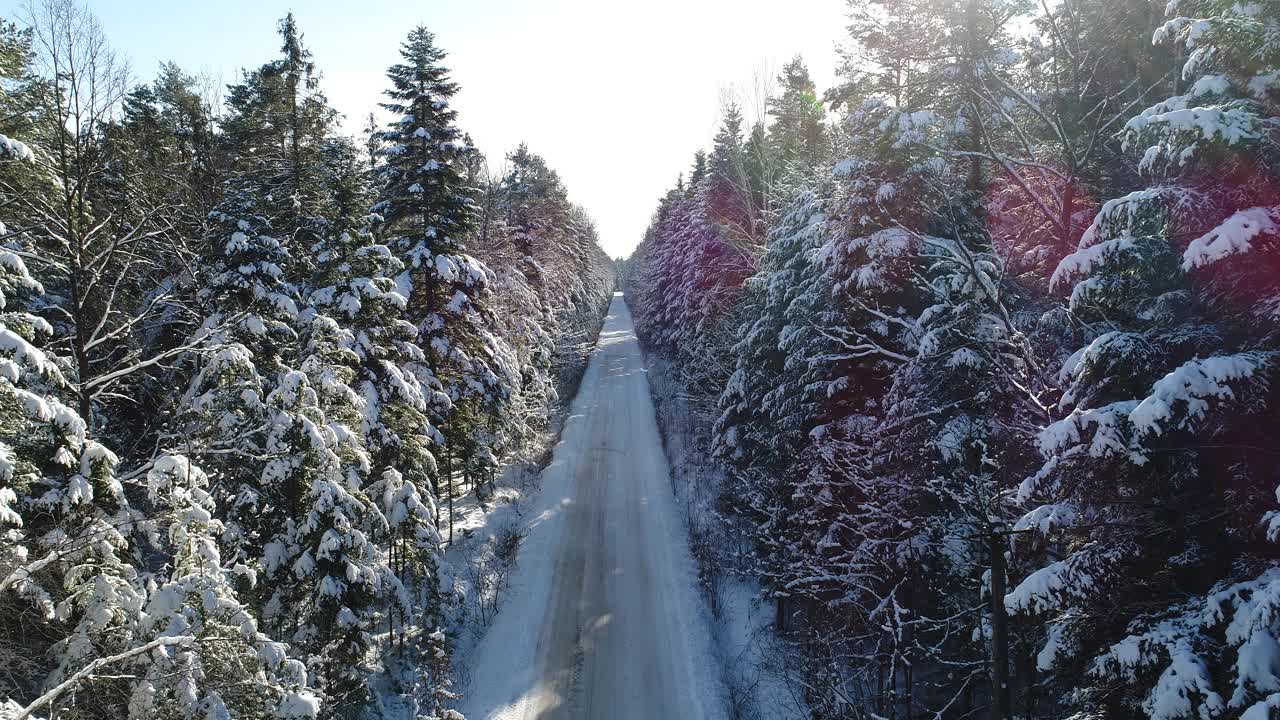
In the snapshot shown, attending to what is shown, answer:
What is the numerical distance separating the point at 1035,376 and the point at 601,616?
1325cm

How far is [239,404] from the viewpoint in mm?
12227

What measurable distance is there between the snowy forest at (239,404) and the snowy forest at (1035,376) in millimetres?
8889

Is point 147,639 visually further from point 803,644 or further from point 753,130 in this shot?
point 753,130

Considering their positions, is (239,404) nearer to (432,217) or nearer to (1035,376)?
(432,217)

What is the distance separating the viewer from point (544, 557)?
73.4 ft

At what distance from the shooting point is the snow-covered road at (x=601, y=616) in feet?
49.9

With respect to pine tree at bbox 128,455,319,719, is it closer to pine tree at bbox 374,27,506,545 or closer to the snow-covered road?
the snow-covered road

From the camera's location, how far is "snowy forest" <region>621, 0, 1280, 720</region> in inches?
246

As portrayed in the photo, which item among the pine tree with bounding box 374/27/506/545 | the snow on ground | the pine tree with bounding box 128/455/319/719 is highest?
the pine tree with bounding box 374/27/506/545

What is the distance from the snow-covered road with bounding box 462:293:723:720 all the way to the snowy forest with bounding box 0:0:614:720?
170 centimetres

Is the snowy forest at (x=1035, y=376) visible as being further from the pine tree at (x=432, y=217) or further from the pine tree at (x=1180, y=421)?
the pine tree at (x=432, y=217)

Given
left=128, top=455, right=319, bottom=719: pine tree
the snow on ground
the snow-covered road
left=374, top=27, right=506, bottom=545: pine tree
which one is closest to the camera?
left=128, top=455, right=319, bottom=719: pine tree

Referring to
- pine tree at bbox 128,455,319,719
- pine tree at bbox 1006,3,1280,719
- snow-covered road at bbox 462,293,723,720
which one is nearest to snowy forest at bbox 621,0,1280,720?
pine tree at bbox 1006,3,1280,719

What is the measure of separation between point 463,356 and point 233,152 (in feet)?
63.6
